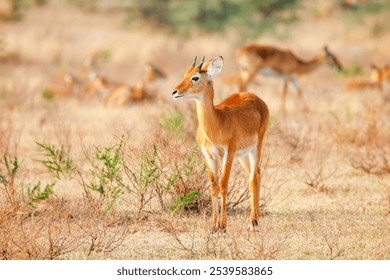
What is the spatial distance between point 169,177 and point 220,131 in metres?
1.18

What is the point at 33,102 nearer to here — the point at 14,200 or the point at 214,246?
the point at 14,200

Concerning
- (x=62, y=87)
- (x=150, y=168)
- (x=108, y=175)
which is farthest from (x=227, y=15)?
(x=150, y=168)

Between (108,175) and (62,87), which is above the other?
(108,175)

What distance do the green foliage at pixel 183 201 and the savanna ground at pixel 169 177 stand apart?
0.08 ft

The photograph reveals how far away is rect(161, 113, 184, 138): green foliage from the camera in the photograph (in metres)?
8.08

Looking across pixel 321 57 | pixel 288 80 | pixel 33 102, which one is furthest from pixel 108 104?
pixel 321 57

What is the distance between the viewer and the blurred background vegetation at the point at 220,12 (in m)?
24.3

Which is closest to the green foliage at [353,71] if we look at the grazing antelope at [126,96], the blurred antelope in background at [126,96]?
the blurred antelope in background at [126,96]

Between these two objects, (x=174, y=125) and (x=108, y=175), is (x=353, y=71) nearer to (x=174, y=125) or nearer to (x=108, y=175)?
(x=174, y=125)

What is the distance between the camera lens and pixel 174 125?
818 centimetres

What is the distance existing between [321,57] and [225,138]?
10784mm

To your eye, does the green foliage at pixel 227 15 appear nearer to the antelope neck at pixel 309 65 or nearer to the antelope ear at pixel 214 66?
the antelope neck at pixel 309 65

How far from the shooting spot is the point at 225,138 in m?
6.95

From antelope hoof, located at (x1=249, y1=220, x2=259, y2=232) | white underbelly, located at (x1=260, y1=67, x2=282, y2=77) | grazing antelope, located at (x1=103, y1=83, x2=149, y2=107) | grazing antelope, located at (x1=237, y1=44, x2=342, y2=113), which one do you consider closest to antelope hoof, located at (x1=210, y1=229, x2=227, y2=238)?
antelope hoof, located at (x1=249, y1=220, x2=259, y2=232)
